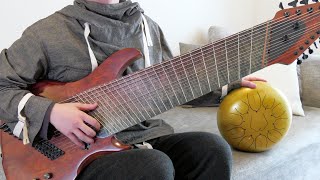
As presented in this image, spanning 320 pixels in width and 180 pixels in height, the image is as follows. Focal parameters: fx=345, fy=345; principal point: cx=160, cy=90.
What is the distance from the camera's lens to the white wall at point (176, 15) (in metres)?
1.63

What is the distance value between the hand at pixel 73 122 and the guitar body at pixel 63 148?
32mm

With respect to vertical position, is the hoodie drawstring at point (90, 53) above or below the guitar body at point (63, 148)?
above

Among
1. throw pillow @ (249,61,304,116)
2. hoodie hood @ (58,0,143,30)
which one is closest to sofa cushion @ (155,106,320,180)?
throw pillow @ (249,61,304,116)

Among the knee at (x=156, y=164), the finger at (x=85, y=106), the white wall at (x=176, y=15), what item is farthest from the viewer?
the white wall at (x=176, y=15)

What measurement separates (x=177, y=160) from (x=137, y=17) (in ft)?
1.60

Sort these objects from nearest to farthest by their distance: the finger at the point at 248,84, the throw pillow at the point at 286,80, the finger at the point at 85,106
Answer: the finger at the point at 85,106 → the finger at the point at 248,84 → the throw pillow at the point at 286,80

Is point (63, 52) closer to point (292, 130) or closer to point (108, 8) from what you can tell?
point (108, 8)

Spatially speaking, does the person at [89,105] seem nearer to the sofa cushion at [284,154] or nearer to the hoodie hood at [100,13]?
the hoodie hood at [100,13]

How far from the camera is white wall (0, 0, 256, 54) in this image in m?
1.63

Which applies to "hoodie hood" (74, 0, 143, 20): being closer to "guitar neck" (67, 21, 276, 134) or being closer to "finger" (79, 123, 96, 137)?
"guitar neck" (67, 21, 276, 134)

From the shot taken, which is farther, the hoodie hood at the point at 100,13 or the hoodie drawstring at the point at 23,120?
the hoodie hood at the point at 100,13

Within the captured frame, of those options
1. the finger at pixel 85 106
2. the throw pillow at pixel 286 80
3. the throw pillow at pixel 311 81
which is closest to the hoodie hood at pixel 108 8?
the finger at pixel 85 106

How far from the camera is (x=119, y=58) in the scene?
996 millimetres

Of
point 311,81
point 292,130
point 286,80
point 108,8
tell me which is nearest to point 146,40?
point 108,8
